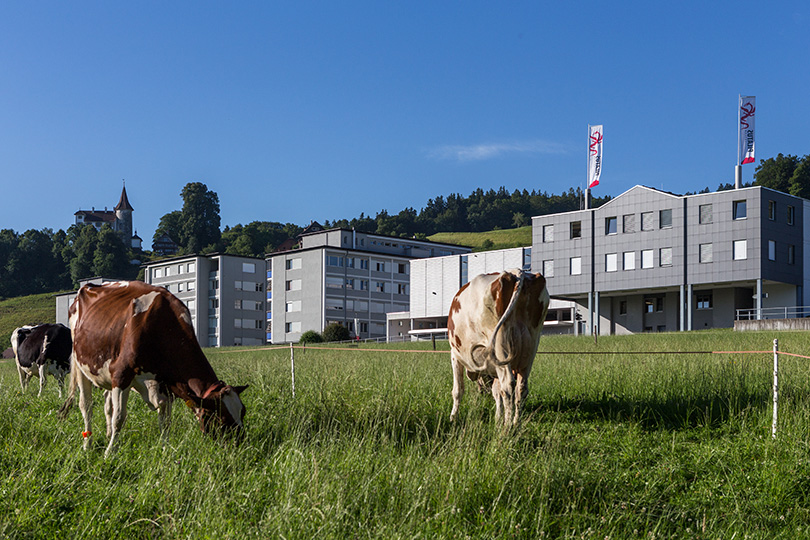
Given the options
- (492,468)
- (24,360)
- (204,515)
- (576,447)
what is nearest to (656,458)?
(576,447)

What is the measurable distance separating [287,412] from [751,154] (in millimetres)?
64777

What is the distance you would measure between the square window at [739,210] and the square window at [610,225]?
1042cm

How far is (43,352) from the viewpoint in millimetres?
18359

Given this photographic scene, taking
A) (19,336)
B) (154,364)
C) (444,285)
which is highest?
(444,285)

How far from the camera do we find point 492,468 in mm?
7555

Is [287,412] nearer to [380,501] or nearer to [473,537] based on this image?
[380,501]

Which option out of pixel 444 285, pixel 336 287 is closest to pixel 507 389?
pixel 444 285

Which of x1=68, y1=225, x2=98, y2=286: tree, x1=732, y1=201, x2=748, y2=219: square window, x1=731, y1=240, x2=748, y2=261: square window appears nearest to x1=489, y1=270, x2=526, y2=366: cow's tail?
x1=731, y1=240, x2=748, y2=261: square window

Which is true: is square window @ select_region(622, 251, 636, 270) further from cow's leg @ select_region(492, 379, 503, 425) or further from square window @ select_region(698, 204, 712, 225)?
cow's leg @ select_region(492, 379, 503, 425)

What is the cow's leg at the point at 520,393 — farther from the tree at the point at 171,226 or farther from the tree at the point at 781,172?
the tree at the point at 171,226

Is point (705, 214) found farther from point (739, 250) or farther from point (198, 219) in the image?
point (198, 219)

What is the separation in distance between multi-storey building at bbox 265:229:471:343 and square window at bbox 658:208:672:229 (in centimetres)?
4560

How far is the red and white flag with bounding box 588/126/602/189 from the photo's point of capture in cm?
7388

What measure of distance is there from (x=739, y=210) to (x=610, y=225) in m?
11.2
